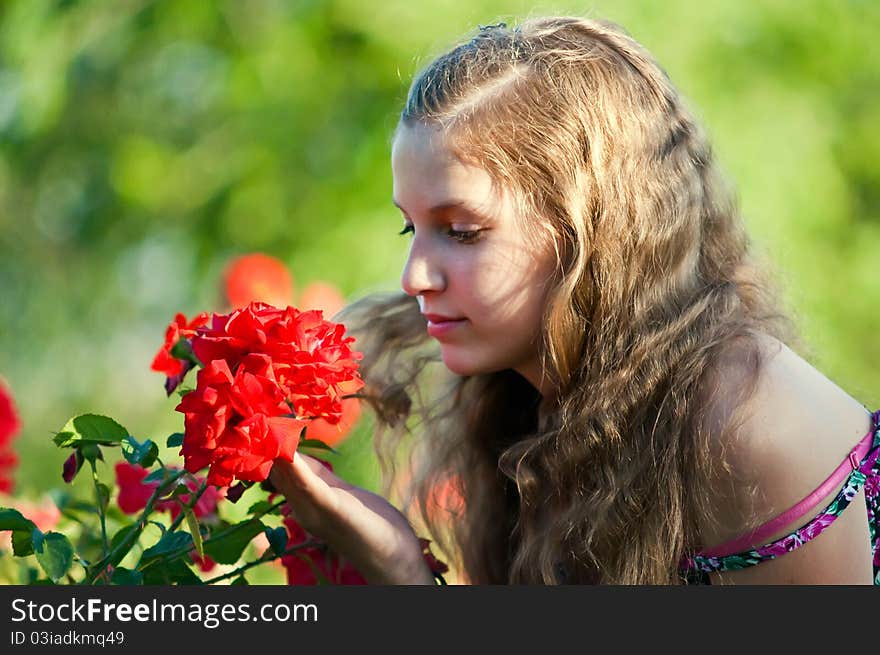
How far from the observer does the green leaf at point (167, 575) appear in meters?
1.24

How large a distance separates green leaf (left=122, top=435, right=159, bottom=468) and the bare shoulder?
2.06ft

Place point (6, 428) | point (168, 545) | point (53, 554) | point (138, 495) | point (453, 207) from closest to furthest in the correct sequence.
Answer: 1. point (53, 554)
2. point (168, 545)
3. point (453, 207)
4. point (138, 495)
5. point (6, 428)

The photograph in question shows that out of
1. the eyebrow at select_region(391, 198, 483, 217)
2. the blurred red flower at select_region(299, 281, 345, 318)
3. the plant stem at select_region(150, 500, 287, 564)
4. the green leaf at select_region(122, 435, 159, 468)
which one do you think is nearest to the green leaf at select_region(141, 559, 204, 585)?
the plant stem at select_region(150, 500, 287, 564)

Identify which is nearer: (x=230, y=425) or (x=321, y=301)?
(x=230, y=425)

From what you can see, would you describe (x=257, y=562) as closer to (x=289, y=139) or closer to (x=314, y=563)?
(x=314, y=563)

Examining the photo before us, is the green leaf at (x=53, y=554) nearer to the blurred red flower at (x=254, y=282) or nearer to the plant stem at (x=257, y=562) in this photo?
the plant stem at (x=257, y=562)

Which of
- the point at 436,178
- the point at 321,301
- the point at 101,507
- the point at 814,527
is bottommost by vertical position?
the point at 814,527

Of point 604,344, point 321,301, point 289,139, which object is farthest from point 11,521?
point 289,139

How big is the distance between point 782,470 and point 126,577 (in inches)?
28.4

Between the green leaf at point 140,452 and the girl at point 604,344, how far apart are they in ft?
0.54

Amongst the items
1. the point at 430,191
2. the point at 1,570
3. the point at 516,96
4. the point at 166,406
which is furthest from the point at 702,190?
the point at 166,406

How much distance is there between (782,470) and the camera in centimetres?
127

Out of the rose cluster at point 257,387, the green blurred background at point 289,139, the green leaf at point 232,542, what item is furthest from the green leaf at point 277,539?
the green blurred background at point 289,139

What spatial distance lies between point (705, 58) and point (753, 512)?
229cm
